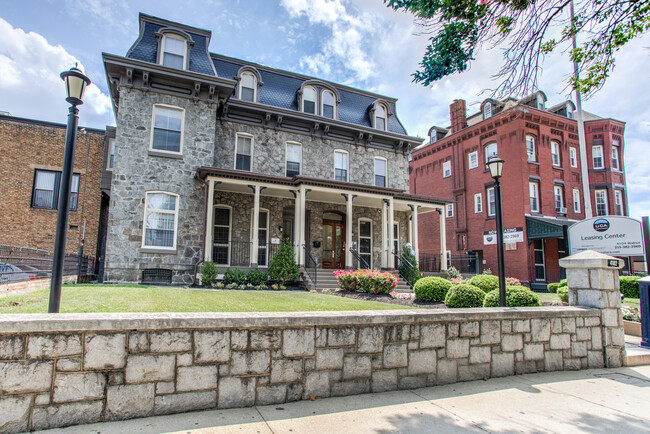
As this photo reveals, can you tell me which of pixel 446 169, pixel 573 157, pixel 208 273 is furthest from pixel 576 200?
pixel 208 273

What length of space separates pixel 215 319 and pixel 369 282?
28.3 feet

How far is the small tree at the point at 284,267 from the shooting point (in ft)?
42.6

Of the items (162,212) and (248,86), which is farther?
(248,86)

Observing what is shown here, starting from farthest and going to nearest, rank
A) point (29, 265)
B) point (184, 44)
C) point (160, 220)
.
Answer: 1. point (184, 44)
2. point (160, 220)
3. point (29, 265)

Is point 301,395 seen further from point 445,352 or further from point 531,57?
point 531,57

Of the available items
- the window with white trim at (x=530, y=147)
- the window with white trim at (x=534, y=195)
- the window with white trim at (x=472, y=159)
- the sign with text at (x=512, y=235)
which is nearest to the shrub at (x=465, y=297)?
the sign with text at (x=512, y=235)

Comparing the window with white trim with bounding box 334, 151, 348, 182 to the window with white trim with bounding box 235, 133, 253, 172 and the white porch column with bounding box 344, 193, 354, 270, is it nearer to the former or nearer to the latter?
the white porch column with bounding box 344, 193, 354, 270

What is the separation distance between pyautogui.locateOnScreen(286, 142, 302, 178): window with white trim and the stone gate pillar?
11950 millimetres

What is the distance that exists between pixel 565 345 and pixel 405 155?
14.7 meters

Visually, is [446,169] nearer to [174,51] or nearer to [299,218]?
[299,218]

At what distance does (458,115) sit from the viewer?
2634 centimetres

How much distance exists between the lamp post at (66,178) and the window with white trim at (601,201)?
92.1 ft

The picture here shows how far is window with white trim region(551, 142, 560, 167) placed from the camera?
74.6ft

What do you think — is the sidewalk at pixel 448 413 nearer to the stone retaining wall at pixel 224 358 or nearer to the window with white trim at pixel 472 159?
the stone retaining wall at pixel 224 358
